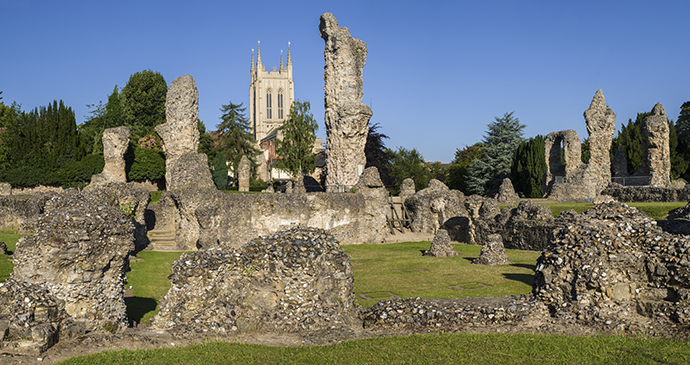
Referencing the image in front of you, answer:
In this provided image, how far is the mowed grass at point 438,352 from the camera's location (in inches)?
233

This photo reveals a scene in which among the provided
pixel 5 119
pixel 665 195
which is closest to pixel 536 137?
pixel 665 195

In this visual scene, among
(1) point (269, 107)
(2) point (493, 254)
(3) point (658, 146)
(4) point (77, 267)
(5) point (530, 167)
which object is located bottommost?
(2) point (493, 254)

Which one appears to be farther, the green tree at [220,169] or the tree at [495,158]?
the green tree at [220,169]

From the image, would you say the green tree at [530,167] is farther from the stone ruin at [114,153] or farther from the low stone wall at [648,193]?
the stone ruin at [114,153]

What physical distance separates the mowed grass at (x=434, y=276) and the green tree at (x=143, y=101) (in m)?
38.6

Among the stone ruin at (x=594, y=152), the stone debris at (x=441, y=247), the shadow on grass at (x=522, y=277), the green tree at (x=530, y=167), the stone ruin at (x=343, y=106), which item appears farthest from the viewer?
the green tree at (x=530, y=167)

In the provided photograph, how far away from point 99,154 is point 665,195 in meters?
42.6

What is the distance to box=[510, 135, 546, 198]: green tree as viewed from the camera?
43062 millimetres

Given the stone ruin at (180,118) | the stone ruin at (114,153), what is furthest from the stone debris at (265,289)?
the stone ruin at (114,153)

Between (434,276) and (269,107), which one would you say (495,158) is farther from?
(269,107)

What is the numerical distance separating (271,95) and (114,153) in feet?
276

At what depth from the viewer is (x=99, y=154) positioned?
1797 inches

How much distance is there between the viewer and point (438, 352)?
20.4 ft

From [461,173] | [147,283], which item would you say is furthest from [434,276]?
[461,173]
